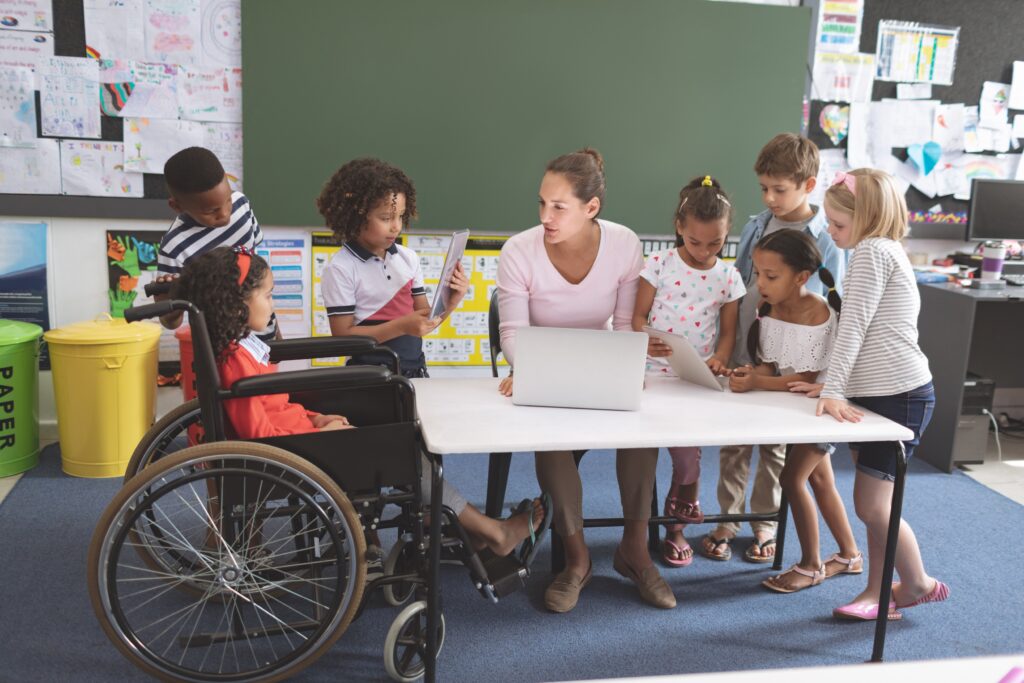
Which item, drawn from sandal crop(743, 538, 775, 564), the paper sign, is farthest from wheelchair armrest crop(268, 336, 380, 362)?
the paper sign

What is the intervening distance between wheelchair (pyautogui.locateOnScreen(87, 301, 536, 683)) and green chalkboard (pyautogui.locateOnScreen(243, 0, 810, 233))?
5.20ft

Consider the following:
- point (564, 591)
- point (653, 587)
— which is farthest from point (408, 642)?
point (653, 587)

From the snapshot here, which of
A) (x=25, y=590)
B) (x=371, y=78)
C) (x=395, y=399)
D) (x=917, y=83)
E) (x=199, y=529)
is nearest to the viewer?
(x=395, y=399)

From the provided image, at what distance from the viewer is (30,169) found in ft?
10.6

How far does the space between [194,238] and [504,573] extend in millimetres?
1292

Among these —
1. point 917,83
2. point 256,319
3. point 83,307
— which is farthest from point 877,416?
point 83,307

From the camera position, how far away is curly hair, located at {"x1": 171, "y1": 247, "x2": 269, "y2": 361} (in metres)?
1.80

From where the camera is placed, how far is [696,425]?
1.94 m

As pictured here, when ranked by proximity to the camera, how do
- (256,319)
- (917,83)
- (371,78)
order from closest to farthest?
(256,319)
(371,78)
(917,83)

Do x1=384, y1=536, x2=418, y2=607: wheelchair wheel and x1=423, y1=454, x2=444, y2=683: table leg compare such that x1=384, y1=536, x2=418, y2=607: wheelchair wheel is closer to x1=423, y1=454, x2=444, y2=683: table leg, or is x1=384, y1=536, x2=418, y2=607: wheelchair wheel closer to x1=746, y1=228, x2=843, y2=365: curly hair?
x1=423, y1=454, x2=444, y2=683: table leg

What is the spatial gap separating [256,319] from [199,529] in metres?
0.88

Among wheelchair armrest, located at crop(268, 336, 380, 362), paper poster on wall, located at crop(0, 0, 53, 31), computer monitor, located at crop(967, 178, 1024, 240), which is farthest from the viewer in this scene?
computer monitor, located at crop(967, 178, 1024, 240)

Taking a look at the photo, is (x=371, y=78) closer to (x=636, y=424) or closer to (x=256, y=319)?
(x=256, y=319)

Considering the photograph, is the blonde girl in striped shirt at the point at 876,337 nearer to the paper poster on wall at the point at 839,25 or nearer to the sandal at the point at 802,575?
the sandal at the point at 802,575
